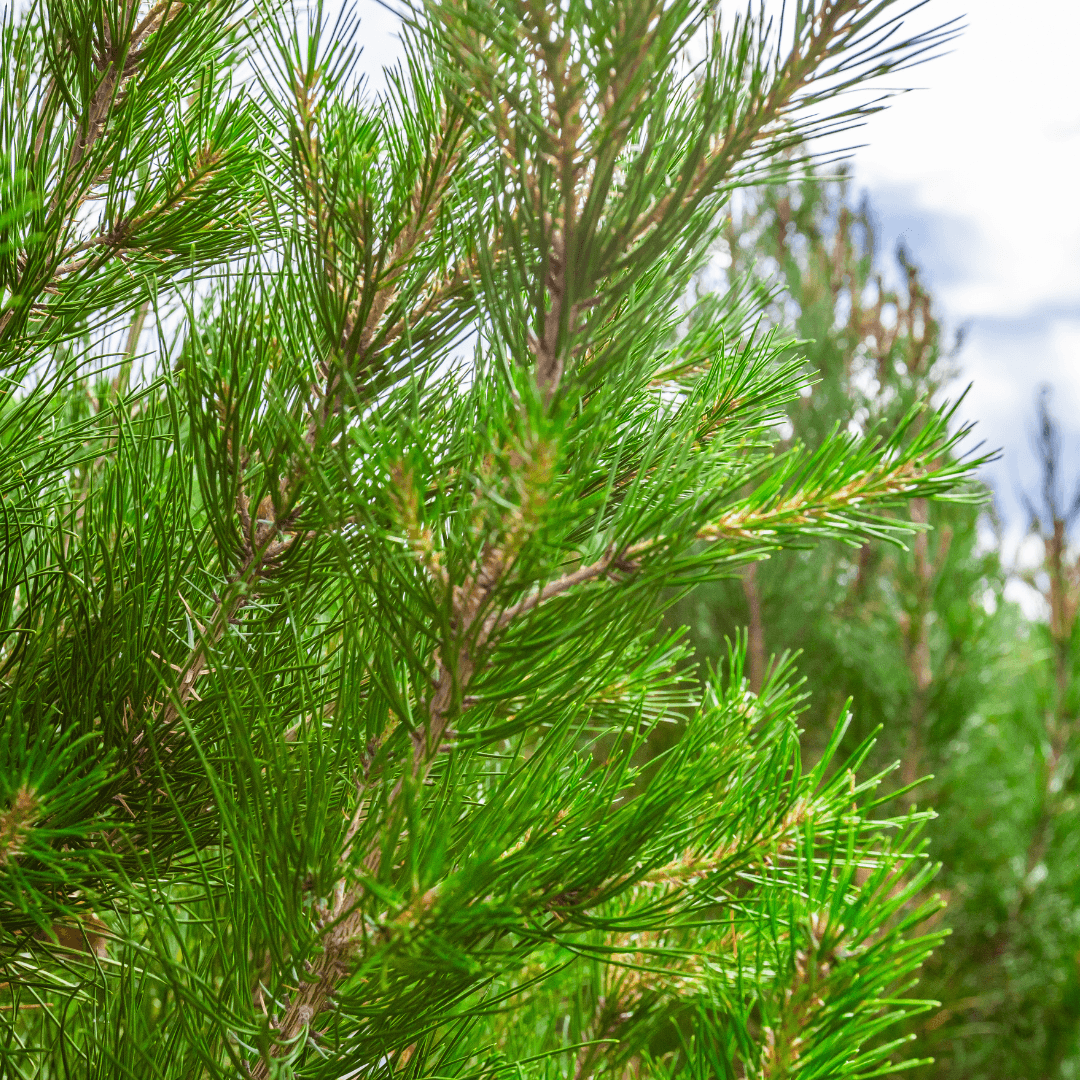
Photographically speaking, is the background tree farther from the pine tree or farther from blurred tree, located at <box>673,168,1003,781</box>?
the pine tree

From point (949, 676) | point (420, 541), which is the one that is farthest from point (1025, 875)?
point (420, 541)

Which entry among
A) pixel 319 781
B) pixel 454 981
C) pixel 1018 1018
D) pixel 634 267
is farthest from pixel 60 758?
pixel 1018 1018

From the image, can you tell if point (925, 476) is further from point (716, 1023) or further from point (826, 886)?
point (716, 1023)

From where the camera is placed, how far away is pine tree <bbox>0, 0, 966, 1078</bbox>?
39 cm

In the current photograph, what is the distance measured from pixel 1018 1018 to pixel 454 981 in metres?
3.09

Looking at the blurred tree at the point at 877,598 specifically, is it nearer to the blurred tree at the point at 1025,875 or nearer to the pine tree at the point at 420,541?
the blurred tree at the point at 1025,875

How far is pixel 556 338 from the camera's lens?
40 cm

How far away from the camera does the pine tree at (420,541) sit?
388 mm

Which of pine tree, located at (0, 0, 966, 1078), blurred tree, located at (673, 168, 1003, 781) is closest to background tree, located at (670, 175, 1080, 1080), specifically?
blurred tree, located at (673, 168, 1003, 781)

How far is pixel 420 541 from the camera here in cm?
39

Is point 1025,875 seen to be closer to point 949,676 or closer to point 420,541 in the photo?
point 949,676

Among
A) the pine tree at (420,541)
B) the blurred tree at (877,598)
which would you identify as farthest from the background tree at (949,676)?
the pine tree at (420,541)

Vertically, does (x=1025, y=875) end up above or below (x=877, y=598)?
below

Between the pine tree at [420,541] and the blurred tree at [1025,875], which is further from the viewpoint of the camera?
the blurred tree at [1025,875]
